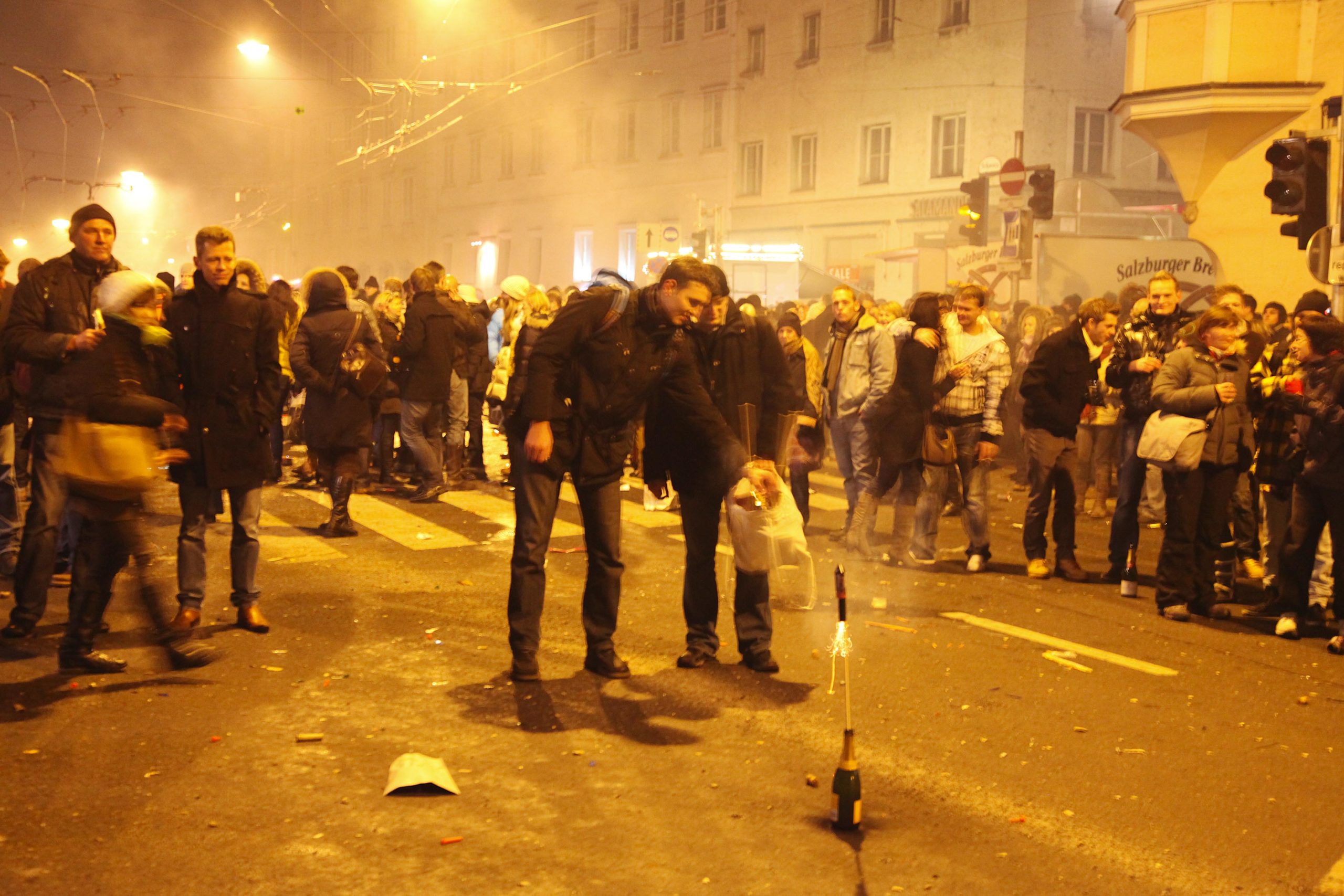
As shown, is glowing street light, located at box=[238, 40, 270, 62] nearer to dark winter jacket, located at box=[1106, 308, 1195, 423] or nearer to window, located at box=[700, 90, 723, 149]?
window, located at box=[700, 90, 723, 149]

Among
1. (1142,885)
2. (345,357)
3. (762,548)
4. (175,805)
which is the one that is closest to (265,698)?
(175,805)

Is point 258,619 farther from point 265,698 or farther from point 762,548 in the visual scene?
point 762,548

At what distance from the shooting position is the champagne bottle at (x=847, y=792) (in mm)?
4406

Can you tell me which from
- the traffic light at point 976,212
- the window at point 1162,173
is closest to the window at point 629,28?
the window at point 1162,173

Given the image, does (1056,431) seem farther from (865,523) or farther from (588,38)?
(588,38)

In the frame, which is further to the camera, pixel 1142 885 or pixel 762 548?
pixel 762 548

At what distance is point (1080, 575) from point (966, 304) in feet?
6.68

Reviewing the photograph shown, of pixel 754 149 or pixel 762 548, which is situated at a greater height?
pixel 754 149

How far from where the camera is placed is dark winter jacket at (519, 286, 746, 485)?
6016 millimetres

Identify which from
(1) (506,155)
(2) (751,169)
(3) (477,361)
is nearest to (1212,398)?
(3) (477,361)

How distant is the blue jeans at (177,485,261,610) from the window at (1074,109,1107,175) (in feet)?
102

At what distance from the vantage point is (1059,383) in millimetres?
9117

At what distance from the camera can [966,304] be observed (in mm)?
9266

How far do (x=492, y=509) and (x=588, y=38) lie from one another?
38.0 meters
